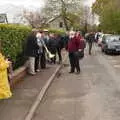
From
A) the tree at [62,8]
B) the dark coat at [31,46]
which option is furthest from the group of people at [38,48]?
the tree at [62,8]

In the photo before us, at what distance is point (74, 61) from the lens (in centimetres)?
2098

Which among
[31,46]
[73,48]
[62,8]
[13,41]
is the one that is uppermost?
[13,41]

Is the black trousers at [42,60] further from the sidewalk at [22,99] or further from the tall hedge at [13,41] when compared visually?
the sidewalk at [22,99]

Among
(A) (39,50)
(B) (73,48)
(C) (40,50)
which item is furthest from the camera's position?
(C) (40,50)

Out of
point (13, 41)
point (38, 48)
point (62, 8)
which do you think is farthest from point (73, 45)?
point (62, 8)

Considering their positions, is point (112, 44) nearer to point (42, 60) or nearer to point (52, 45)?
point (52, 45)

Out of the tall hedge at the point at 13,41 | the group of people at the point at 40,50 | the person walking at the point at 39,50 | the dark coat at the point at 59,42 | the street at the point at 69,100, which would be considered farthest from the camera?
the dark coat at the point at 59,42

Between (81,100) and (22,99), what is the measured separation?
5.25 ft

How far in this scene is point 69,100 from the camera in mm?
12883

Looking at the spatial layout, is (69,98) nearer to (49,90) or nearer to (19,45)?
(49,90)

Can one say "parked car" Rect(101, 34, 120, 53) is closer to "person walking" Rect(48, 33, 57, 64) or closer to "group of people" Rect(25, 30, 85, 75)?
"person walking" Rect(48, 33, 57, 64)

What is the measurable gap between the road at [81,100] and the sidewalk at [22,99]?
32 centimetres

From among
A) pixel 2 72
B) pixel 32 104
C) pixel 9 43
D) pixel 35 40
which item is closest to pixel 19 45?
pixel 35 40

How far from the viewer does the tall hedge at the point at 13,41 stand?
15328 mm
